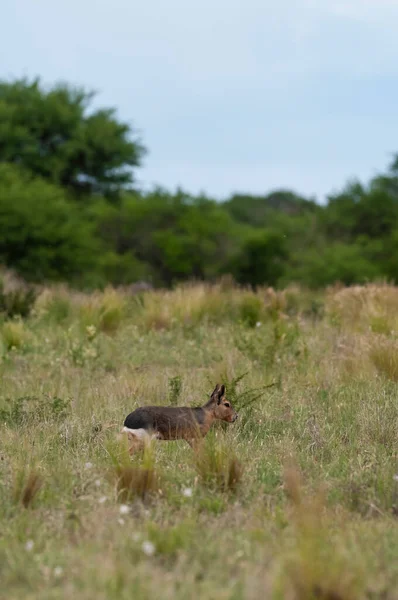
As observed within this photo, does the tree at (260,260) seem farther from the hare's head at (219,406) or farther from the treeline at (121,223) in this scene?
the hare's head at (219,406)

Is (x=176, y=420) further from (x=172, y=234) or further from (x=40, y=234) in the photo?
(x=172, y=234)

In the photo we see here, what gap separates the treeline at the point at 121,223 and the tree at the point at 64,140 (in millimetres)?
40

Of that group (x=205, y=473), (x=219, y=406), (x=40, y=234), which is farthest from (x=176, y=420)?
(x=40, y=234)

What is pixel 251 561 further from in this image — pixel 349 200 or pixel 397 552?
pixel 349 200

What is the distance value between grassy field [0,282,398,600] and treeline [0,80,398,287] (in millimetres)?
14935

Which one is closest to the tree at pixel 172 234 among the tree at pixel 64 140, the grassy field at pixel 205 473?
the tree at pixel 64 140

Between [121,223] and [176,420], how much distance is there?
36156 mm

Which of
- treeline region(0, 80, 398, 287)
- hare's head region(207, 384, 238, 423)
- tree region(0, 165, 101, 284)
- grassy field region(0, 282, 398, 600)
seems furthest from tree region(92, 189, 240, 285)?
hare's head region(207, 384, 238, 423)

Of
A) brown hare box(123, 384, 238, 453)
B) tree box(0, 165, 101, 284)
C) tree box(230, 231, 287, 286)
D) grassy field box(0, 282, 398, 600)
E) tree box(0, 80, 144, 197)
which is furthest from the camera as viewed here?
tree box(230, 231, 287, 286)

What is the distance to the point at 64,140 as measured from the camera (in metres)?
30.8

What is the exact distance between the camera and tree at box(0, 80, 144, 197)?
29.9 meters

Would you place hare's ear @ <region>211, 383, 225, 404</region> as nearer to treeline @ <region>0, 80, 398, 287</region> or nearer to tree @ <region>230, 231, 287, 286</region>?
treeline @ <region>0, 80, 398, 287</region>

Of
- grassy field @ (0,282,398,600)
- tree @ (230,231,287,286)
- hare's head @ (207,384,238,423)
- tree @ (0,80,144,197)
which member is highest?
tree @ (0,80,144,197)

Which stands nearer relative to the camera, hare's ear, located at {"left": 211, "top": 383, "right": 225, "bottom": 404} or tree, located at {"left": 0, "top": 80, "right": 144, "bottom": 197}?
hare's ear, located at {"left": 211, "top": 383, "right": 225, "bottom": 404}
